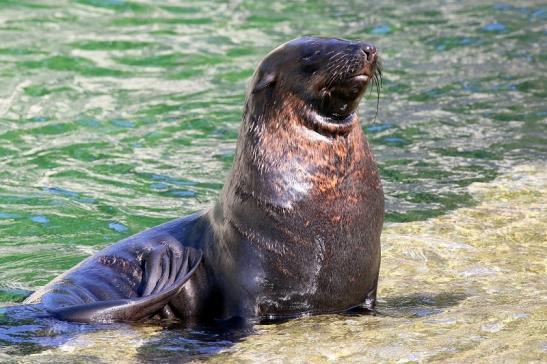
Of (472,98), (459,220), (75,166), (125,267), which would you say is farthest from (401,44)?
(125,267)

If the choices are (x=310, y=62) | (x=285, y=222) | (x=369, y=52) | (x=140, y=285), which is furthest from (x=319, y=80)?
(x=140, y=285)

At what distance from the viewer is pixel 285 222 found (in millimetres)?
6602

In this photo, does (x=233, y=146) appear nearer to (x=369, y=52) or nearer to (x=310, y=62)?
(x=310, y=62)

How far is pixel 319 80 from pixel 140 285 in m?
1.61

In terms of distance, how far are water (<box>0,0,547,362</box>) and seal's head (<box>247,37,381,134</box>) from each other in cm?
116

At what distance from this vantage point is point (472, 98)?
12844 mm

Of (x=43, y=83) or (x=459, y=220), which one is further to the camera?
(x=43, y=83)

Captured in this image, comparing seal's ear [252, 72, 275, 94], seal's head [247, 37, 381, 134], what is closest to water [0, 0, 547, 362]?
seal's head [247, 37, 381, 134]

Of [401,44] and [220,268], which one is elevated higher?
[401,44]

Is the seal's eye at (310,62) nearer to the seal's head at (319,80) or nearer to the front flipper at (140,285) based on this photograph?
the seal's head at (319,80)

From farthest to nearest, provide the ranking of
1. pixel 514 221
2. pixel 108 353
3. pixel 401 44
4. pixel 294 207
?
pixel 401 44, pixel 514 221, pixel 294 207, pixel 108 353

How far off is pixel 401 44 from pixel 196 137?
14.3 ft

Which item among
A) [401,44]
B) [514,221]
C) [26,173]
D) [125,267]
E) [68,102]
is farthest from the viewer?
[401,44]

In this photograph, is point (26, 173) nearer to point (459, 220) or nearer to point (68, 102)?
point (68, 102)
